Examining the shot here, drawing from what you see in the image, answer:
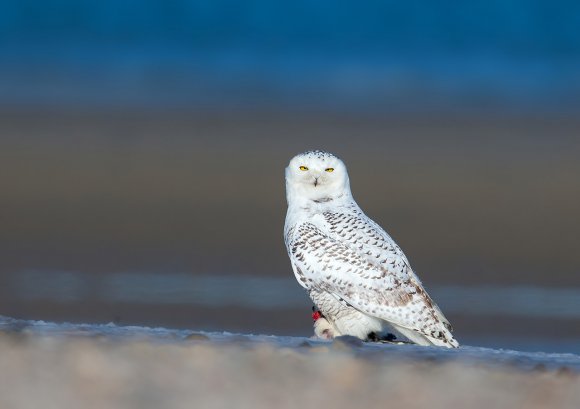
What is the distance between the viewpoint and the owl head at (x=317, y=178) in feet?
20.3

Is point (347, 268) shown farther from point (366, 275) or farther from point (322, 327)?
point (322, 327)

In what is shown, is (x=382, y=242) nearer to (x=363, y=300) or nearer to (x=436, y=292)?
(x=363, y=300)

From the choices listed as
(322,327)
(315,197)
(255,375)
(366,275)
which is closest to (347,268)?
(366,275)

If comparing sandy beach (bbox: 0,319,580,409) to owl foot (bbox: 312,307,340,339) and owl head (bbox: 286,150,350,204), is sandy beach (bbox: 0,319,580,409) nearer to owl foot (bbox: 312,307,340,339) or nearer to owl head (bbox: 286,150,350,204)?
owl foot (bbox: 312,307,340,339)

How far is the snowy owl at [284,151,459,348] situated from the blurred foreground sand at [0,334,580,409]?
3573 millimetres

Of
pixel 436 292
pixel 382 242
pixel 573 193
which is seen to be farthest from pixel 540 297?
pixel 573 193

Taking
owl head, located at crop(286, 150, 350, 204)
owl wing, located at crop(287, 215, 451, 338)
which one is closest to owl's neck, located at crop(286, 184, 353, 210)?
owl head, located at crop(286, 150, 350, 204)

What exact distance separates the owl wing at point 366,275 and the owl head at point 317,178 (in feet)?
0.72

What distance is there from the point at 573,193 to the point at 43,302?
10.7 m

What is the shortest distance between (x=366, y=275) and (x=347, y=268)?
0.28ft

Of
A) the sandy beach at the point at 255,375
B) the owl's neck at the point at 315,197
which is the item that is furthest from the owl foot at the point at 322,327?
the sandy beach at the point at 255,375

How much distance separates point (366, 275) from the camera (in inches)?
230

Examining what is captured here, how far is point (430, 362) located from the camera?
7.10ft

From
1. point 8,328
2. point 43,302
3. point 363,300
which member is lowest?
point 43,302
